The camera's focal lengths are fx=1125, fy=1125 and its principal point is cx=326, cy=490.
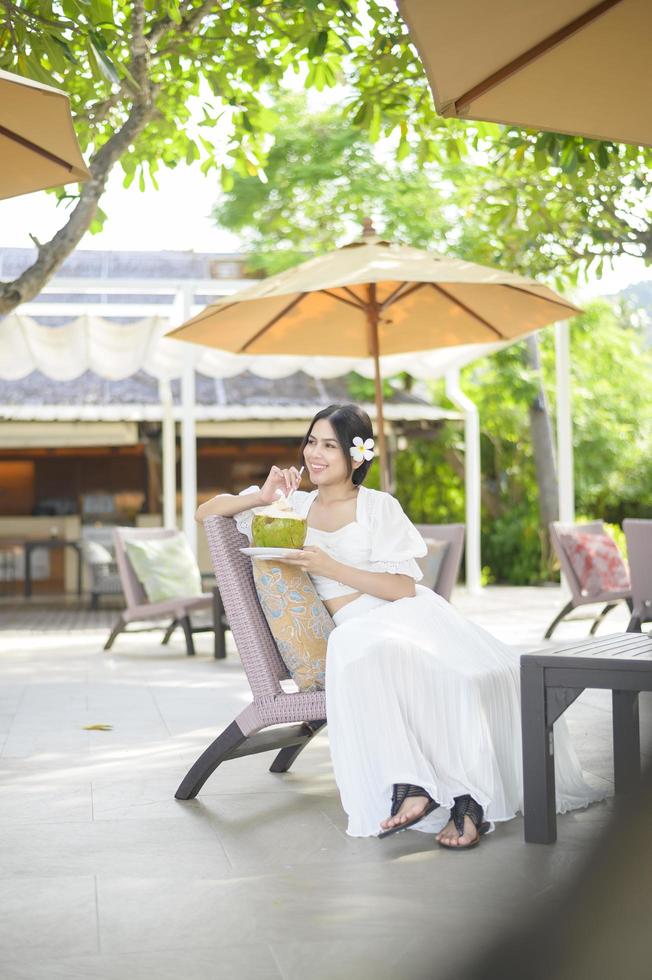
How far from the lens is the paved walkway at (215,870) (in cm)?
243

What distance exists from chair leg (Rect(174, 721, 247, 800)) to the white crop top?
566 millimetres

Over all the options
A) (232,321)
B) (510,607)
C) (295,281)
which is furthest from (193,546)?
(295,281)

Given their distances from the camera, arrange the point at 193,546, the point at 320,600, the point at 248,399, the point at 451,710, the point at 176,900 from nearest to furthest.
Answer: the point at 176,900 → the point at 451,710 → the point at 320,600 → the point at 193,546 → the point at 248,399

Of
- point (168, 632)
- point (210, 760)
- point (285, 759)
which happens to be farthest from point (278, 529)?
point (168, 632)

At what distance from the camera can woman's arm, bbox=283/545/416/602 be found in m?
3.79

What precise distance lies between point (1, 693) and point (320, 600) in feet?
11.7

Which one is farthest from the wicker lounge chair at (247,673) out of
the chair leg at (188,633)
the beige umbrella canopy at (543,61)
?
the chair leg at (188,633)

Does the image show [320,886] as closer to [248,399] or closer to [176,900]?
[176,900]

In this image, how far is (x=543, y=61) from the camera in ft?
12.9

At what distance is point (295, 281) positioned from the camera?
6852 mm

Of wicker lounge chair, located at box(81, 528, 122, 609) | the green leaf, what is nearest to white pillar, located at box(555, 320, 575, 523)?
wicker lounge chair, located at box(81, 528, 122, 609)

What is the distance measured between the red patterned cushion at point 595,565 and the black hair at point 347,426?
4.98 meters

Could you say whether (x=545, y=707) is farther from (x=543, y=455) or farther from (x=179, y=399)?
(x=543, y=455)

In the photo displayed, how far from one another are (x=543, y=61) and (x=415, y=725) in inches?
91.5
